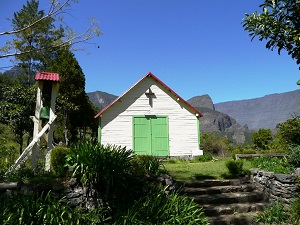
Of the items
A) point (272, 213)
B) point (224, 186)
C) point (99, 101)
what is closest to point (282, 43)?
point (272, 213)

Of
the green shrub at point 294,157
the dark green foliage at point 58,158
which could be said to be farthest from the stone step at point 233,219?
the dark green foliage at point 58,158

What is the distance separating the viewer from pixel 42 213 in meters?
5.02

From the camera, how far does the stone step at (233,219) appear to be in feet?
20.8

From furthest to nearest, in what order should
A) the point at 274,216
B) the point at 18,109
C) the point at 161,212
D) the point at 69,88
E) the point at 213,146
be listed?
1. the point at 213,146
2. the point at 69,88
3. the point at 18,109
4. the point at 274,216
5. the point at 161,212

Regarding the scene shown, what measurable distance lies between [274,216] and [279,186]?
929mm

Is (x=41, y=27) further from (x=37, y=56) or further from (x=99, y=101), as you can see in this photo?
(x=99, y=101)

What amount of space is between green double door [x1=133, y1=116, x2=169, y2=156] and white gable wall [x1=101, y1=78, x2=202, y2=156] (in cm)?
28

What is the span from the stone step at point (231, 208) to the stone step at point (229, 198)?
199 mm

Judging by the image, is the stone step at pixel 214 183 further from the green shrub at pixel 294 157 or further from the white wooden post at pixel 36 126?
the white wooden post at pixel 36 126

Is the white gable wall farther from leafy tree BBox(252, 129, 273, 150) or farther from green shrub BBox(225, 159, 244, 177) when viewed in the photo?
leafy tree BBox(252, 129, 273, 150)

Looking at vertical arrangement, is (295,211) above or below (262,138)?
below

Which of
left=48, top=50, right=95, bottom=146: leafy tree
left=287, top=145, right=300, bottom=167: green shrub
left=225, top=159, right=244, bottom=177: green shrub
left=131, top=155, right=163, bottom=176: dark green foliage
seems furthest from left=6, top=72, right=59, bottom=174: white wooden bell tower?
left=48, top=50, right=95, bottom=146: leafy tree

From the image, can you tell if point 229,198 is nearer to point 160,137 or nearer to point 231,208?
point 231,208

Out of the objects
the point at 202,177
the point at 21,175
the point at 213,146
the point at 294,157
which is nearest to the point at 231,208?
the point at 202,177
